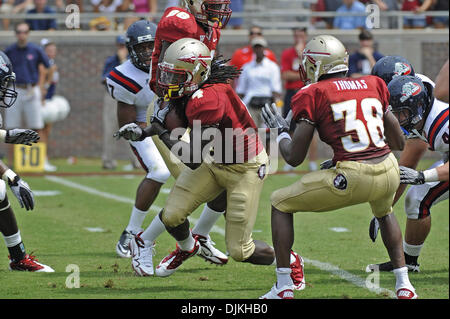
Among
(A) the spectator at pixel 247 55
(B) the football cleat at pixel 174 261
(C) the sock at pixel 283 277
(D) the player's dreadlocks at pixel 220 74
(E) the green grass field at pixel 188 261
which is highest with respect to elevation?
(D) the player's dreadlocks at pixel 220 74

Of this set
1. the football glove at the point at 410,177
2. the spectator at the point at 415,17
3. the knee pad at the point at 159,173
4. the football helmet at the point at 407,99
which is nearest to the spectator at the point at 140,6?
the spectator at the point at 415,17

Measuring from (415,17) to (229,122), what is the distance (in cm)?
905

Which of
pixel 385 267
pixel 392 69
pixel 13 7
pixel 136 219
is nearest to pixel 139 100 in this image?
pixel 136 219

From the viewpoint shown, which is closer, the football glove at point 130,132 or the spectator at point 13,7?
the football glove at point 130,132

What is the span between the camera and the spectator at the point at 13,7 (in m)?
13.7

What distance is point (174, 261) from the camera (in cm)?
545

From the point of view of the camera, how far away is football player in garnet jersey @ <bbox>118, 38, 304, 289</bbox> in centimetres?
482

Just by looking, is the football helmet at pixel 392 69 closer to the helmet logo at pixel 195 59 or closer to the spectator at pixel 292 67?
the helmet logo at pixel 195 59

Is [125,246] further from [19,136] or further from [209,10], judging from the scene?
[209,10]

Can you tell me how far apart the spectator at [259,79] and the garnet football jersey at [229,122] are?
6606mm

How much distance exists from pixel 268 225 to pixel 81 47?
22.1 feet

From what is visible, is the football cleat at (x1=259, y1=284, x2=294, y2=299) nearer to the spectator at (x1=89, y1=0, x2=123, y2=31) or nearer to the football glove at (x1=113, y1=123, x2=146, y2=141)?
the football glove at (x1=113, y1=123, x2=146, y2=141)

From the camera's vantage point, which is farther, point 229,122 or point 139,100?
point 139,100

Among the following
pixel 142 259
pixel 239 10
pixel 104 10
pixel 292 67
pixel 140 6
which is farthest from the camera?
pixel 239 10
